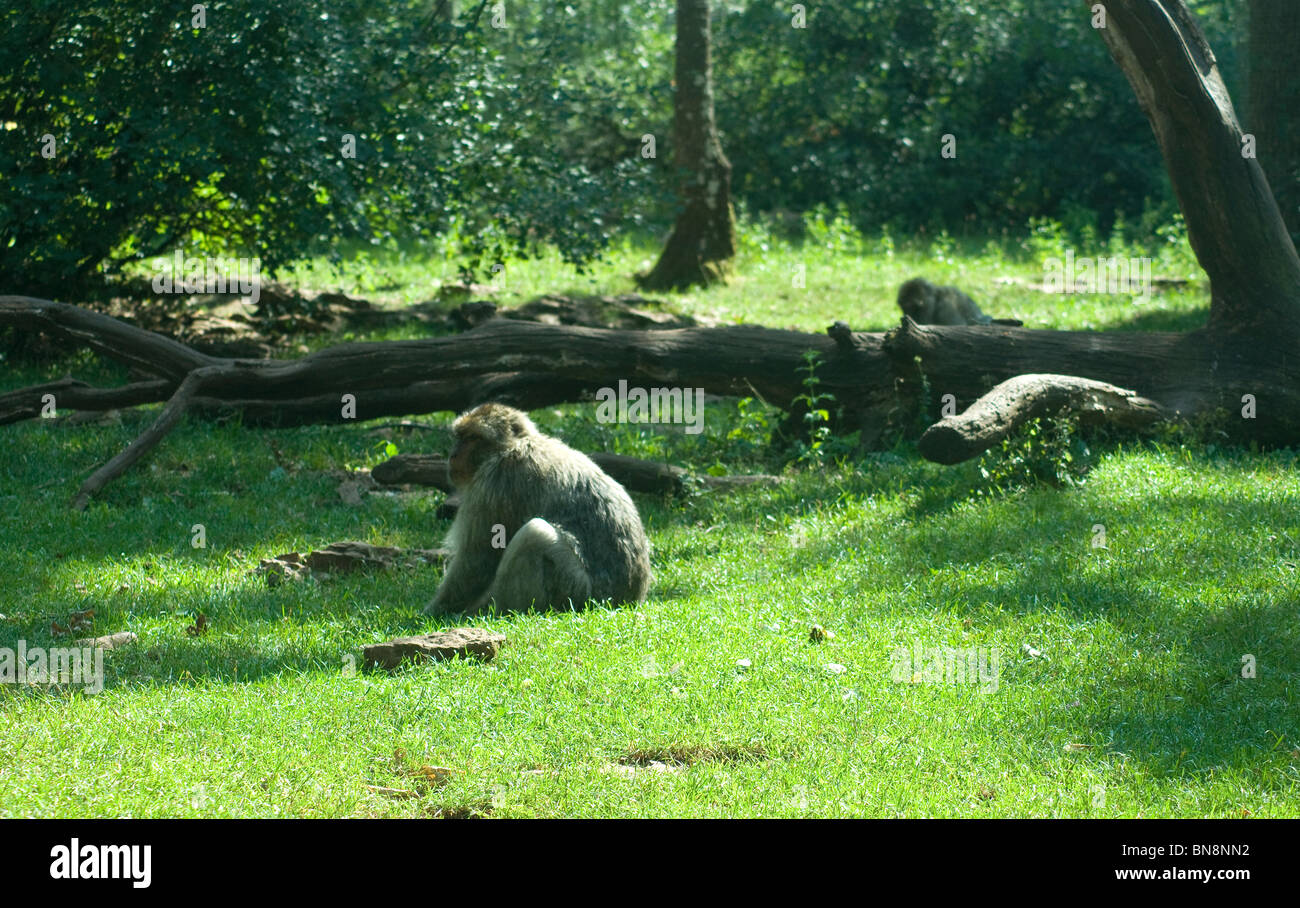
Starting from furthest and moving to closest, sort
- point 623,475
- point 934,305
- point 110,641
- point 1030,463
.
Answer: point 934,305 < point 623,475 < point 1030,463 < point 110,641

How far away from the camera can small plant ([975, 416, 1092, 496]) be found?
35.4ft

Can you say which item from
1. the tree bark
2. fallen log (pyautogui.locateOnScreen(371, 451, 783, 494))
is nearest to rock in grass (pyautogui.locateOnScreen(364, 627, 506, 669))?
fallen log (pyautogui.locateOnScreen(371, 451, 783, 494))

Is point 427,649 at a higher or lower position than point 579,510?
lower

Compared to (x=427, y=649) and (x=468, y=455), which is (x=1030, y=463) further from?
(x=427, y=649)

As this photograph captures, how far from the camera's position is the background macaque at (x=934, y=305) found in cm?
1709

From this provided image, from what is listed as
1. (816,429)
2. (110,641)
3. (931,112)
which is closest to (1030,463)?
(816,429)

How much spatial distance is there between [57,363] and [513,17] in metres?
17.6

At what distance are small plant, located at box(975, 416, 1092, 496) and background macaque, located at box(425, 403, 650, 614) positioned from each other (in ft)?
11.5

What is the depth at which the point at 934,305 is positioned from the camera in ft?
56.3

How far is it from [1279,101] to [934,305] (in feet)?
15.3

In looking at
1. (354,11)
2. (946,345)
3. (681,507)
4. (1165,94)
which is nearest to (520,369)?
(681,507)

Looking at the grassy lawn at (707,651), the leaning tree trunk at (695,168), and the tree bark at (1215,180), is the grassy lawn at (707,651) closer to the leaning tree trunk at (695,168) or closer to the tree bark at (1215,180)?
the tree bark at (1215,180)

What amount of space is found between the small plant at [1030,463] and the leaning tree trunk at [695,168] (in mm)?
9801

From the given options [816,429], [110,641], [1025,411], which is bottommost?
[110,641]
